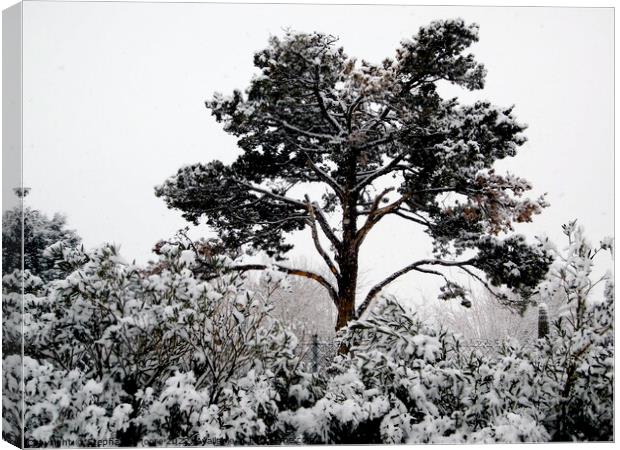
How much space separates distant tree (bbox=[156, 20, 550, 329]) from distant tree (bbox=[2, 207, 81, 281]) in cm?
137

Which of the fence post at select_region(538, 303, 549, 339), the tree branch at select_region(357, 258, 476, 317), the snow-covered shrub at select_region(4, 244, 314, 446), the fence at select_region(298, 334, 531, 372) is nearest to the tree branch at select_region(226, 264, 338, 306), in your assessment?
the tree branch at select_region(357, 258, 476, 317)

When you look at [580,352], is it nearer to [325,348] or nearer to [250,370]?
[325,348]

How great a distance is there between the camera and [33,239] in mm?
7535

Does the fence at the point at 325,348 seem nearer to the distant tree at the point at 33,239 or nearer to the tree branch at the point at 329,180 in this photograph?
the tree branch at the point at 329,180

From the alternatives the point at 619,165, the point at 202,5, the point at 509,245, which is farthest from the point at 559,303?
the point at 202,5

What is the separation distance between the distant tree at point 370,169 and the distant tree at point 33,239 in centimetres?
137

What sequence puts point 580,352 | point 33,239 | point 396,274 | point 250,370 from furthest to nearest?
point 396,274, point 580,352, point 250,370, point 33,239

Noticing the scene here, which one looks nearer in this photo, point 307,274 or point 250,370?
point 250,370

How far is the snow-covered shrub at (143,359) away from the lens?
7406 mm

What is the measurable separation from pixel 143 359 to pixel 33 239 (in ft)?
5.16

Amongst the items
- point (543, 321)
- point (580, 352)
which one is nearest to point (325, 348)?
point (543, 321)

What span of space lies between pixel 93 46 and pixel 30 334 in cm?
297

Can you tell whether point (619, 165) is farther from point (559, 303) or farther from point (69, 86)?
point (69, 86)

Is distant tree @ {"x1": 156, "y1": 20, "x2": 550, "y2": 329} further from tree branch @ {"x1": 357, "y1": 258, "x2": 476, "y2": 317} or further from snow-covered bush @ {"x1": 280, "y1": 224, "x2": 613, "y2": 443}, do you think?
snow-covered bush @ {"x1": 280, "y1": 224, "x2": 613, "y2": 443}
